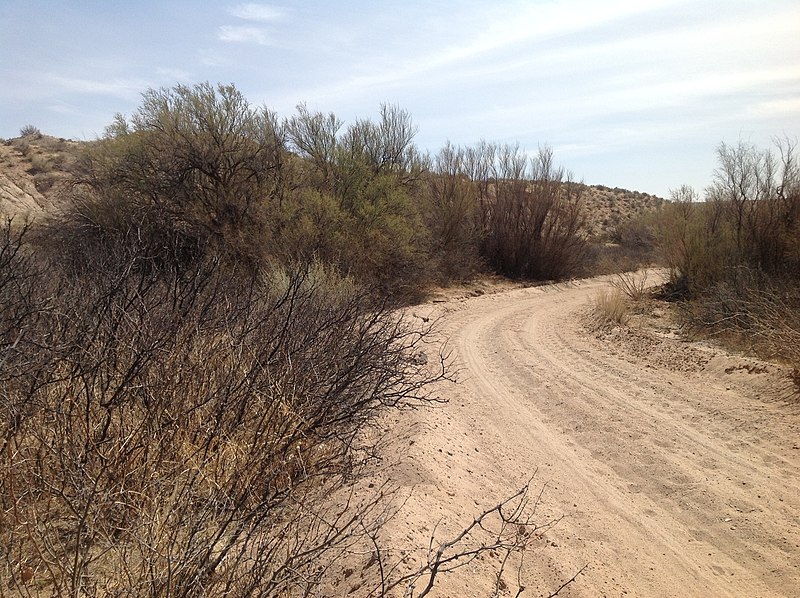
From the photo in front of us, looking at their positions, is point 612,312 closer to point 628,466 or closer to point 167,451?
point 628,466

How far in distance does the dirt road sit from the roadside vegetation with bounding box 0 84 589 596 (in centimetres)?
38

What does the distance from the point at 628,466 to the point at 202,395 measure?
4.78 metres

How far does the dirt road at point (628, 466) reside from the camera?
4363 millimetres

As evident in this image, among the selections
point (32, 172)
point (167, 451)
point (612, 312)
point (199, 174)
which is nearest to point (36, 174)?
point (32, 172)

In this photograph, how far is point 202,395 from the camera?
4355 mm

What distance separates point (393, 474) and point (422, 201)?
21382mm

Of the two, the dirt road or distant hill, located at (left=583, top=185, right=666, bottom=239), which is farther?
distant hill, located at (left=583, top=185, right=666, bottom=239)

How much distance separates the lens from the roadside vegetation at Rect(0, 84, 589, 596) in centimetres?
285

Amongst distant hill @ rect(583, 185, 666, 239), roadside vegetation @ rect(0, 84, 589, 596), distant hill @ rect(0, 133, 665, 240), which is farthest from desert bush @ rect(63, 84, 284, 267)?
distant hill @ rect(583, 185, 666, 239)

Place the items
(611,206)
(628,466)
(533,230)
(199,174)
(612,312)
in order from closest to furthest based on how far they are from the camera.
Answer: (628,466)
(612,312)
(199,174)
(533,230)
(611,206)

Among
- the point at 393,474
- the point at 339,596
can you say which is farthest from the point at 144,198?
the point at 339,596

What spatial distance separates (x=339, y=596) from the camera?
3.33 metres

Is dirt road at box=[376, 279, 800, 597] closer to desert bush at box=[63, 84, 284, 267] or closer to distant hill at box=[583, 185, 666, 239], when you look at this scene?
desert bush at box=[63, 84, 284, 267]

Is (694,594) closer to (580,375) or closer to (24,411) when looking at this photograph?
(24,411)
